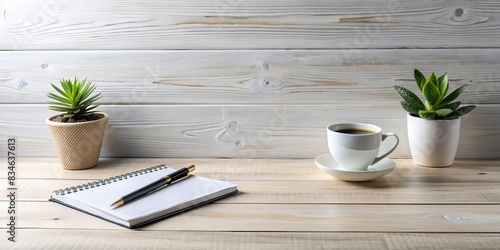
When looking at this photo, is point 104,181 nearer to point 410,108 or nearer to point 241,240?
point 241,240

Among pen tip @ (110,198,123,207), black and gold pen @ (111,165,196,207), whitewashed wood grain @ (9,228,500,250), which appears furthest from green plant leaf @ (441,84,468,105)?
pen tip @ (110,198,123,207)

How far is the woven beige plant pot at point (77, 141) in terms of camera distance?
1.24 meters

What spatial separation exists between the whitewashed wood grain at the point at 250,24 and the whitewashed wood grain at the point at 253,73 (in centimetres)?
2

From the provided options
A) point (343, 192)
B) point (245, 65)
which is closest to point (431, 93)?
point (343, 192)

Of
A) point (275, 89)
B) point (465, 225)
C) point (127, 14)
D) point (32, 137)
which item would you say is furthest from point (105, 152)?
point (465, 225)

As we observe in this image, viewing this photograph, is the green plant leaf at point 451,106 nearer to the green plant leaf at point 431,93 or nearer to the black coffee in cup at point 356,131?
the green plant leaf at point 431,93

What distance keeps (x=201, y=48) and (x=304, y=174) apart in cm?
39

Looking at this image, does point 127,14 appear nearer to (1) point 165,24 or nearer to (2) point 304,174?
(1) point 165,24

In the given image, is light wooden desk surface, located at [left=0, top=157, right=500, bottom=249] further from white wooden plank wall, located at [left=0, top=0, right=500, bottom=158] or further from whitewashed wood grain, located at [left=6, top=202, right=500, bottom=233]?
white wooden plank wall, located at [left=0, top=0, right=500, bottom=158]

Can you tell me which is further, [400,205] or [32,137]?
[32,137]

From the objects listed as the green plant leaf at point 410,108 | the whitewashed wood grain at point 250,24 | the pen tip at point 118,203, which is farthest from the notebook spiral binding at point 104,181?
the green plant leaf at point 410,108

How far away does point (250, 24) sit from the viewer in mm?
1319

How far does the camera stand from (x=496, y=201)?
1.05m

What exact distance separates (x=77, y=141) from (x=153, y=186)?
29 cm
